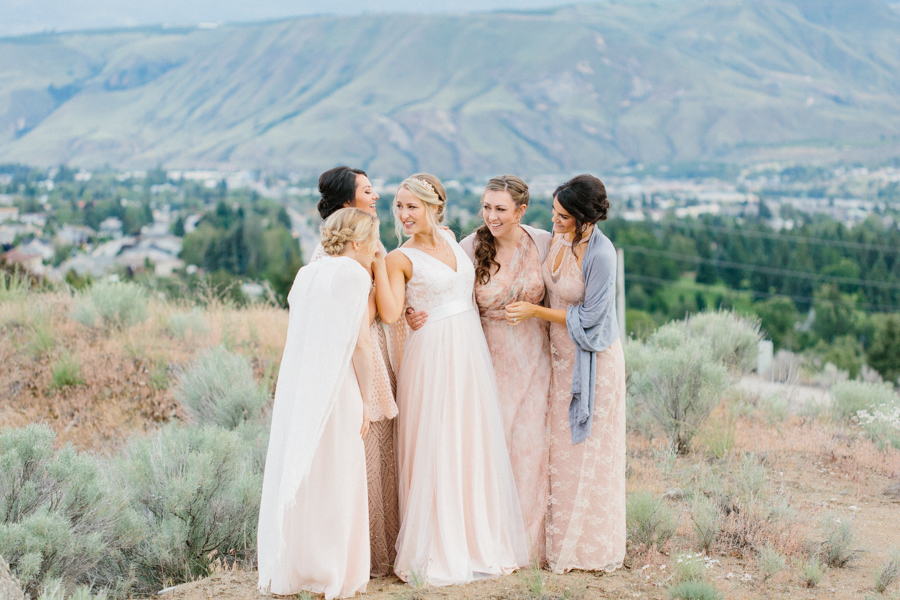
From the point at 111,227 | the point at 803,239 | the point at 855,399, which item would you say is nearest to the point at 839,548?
the point at 855,399

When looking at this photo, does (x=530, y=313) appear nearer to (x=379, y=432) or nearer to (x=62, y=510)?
(x=379, y=432)

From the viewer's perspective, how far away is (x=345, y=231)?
3914 mm

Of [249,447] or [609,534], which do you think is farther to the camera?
[249,447]

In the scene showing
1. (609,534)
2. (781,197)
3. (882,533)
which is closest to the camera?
(609,534)

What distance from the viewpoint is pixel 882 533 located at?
5.08 meters

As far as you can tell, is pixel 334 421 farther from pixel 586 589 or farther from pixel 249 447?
pixel 249 447

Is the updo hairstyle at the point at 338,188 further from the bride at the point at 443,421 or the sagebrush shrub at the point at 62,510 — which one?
the sagebrush shrub at the point at 62,510

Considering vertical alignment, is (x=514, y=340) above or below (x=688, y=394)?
above

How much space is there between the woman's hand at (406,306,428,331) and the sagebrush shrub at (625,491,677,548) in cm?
182

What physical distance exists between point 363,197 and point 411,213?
0.34 m

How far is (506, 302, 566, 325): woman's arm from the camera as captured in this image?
427 centimetres

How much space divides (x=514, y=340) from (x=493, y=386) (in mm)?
305

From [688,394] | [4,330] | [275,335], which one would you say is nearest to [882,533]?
[688,394]

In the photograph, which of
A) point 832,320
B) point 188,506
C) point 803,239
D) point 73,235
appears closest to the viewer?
point 188,506
